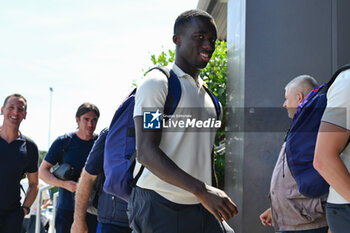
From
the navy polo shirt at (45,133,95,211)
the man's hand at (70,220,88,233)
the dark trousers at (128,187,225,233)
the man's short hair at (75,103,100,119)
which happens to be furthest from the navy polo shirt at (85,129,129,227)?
the man's short hair at (75,103,100,119)

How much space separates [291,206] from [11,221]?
3.03 metres

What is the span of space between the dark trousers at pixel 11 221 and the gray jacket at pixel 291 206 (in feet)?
9.26

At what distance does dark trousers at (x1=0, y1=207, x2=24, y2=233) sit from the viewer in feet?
15.7

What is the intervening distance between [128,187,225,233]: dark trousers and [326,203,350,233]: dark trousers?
588 mm

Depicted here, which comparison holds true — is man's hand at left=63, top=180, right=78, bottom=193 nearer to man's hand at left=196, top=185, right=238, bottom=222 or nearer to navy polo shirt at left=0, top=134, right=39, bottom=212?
navy polo shirt at left=0, top=134, right=39, bottom=212

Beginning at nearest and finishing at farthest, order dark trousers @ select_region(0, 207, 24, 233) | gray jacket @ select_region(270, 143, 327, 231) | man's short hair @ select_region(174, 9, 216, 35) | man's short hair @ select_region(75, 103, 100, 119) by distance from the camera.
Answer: man's short hair @ select_region(174, 9, 216, 35) → gray jacket @ select_region(270, 143, 327, 231) → dark trousers @ select_region(0, 207, 24, 233) → man's short hair @ select_region(75, 103, 100, 119)

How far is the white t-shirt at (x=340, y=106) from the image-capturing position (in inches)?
79.3

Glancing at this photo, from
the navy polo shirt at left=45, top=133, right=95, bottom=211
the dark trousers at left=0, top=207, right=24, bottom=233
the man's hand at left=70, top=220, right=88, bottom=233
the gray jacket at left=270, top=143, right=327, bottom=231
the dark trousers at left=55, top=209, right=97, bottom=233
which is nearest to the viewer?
the gray jacket at left=270, top=143, right=327, bottom=231

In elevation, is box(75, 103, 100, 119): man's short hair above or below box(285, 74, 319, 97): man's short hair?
below

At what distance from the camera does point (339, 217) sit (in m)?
2.10

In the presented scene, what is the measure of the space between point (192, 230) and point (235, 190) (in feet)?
10.3

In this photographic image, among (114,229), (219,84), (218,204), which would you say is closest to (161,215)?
(218,204)

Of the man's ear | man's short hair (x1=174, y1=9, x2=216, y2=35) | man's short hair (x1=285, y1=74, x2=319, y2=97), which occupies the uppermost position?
man's short hair (x1=174, y1=9, x2=216, y2=35)

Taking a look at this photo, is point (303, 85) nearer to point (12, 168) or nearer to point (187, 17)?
point (187, 17)
